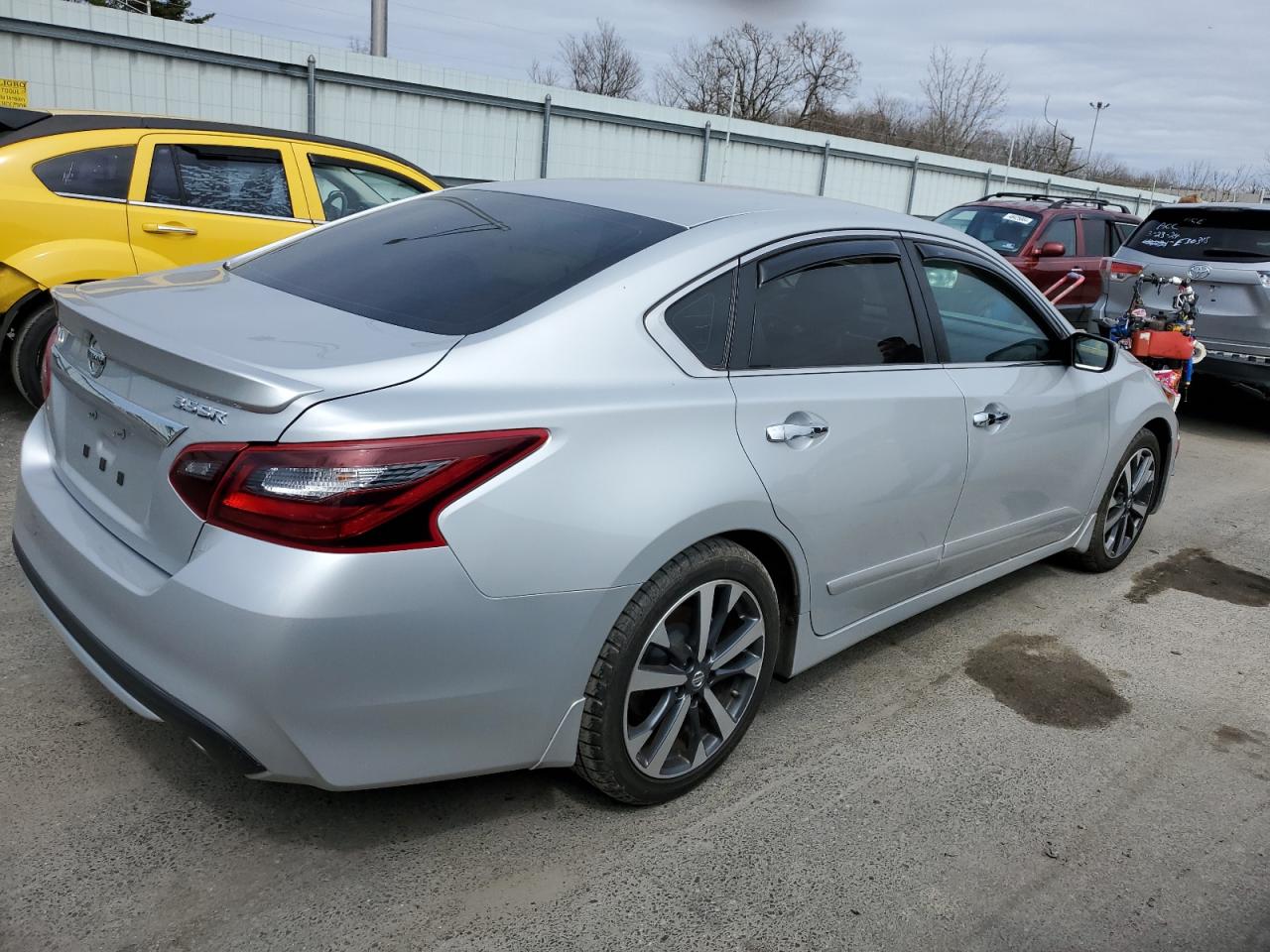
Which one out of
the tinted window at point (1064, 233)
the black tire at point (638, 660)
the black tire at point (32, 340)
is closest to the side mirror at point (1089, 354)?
the black tire at point (638, 660)

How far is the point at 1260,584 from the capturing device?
5.02m

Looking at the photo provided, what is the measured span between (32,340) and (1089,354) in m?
5.16

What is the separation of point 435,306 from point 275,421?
2.25 ft

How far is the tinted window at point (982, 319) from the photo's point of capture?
11.7ft

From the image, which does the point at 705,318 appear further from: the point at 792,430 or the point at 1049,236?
the point at 1049,236

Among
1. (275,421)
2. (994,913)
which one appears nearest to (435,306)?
(275,421)

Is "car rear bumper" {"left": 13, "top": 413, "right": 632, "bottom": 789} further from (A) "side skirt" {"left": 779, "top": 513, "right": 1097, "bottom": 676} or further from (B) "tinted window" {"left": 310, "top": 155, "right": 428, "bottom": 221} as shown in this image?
(B) "tinted window" {"left": 310, "top": 155, "right": 428, "bottom": 221}

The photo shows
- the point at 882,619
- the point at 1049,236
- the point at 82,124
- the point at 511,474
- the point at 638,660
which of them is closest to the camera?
the point at 511,474

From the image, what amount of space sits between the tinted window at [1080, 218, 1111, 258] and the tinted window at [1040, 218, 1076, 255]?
171mm

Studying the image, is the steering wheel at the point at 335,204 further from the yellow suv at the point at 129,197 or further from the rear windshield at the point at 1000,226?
the rear windshield at the point at 1000,226

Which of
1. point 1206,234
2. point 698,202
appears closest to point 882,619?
point 698,202

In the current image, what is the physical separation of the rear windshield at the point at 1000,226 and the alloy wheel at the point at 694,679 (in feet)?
30.0

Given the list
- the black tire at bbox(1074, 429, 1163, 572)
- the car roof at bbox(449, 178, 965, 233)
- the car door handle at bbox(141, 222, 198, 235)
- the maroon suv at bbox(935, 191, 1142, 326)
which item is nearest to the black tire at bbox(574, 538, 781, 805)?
the car roof at bbox(449, 178, 965, 233)

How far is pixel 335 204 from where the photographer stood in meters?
6.77
